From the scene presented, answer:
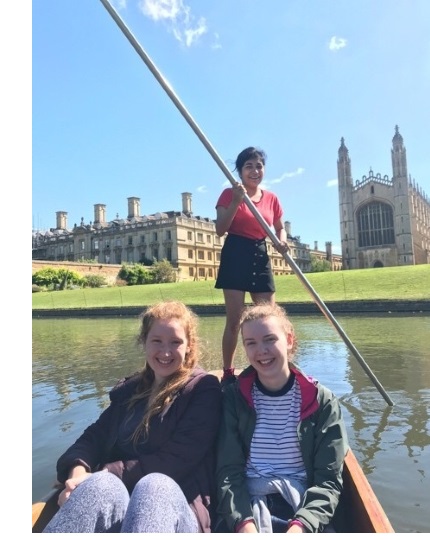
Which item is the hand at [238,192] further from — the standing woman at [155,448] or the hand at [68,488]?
the hand at [68,488]

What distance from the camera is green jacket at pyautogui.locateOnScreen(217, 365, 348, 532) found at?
1859 millimetres

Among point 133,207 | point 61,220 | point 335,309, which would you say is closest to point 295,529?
point 335,309

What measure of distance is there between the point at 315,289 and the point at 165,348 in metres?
19.5

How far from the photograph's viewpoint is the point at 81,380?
7.00m

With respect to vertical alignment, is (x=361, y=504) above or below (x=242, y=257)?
below

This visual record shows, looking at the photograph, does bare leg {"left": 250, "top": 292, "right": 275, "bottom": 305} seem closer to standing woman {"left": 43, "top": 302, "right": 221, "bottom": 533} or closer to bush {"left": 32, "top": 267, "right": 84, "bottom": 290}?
standing woman {"left": 43, "top": 302, "right": 221, "bottom": 533}

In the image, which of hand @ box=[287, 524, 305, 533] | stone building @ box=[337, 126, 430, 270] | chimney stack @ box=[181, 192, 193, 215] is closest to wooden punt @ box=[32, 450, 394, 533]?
hand @ box=[287, 524, 305, 533]

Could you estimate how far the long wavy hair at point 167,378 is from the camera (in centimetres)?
219

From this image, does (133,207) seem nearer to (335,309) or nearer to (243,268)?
(335,309)

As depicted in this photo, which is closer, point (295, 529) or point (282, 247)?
point (295, 529)

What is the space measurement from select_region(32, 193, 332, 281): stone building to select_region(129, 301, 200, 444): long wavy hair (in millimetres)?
53808

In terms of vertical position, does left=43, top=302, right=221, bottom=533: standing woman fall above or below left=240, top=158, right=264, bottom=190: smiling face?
below

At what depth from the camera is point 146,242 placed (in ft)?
199
